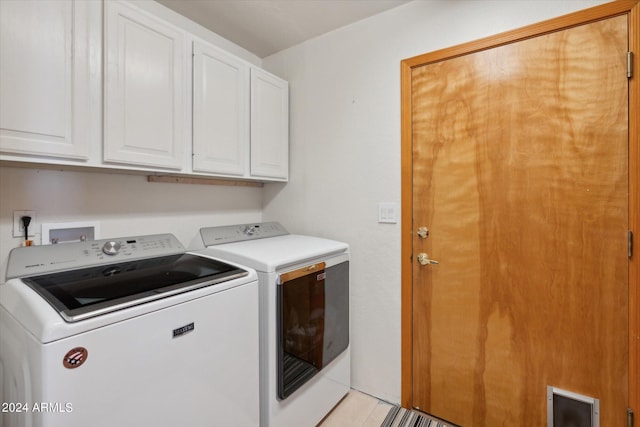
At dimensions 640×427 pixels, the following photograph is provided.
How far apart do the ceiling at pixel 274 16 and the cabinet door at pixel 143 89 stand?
421mm

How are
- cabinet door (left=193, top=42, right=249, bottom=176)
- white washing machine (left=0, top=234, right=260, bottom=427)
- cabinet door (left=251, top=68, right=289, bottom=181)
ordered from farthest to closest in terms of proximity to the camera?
cabinet door (left=251, top=68, right=289, bottom=181)
cabinet door (left=193, top=42, right=249, bottom=176)
white washing machine (left=0, top=234, right=260, bottom=427)

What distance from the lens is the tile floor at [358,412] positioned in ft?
5.66

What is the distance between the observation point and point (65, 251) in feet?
4.16

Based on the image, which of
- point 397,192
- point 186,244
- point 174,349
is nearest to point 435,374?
point 397,192

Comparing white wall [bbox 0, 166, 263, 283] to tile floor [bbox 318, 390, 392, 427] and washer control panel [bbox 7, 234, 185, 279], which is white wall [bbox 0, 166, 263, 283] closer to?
washer control panel [bbox 7, 234, 185, 279]

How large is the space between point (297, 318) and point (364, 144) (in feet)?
3.75

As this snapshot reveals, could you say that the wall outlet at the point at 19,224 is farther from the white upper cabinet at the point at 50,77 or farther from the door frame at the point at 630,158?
the door frame at the point at 630,158

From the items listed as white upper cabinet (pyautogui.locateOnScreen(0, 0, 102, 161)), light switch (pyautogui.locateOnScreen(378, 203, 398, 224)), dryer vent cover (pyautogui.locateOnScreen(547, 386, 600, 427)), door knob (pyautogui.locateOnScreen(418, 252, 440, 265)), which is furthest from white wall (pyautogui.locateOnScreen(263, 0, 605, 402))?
white upper cabinet (pyautogui.locateOnScreen(0, 0, 102, 161))

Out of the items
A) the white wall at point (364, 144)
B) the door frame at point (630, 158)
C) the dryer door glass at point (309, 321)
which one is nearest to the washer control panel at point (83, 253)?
the dryer door glass at point (309, 321)

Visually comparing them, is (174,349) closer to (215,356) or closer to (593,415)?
(215,356)

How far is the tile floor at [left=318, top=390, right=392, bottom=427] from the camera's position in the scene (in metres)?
1.73

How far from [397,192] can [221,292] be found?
116 centimetres

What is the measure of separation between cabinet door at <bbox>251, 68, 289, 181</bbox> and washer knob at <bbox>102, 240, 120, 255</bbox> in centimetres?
86

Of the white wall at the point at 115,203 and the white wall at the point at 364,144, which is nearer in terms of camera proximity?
the white wall at the point at 115,203
